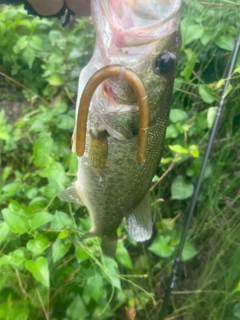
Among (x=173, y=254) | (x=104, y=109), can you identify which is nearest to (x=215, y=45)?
(x=173, y=254)

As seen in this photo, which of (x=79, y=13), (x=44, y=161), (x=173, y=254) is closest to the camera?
(x=79, y=13)

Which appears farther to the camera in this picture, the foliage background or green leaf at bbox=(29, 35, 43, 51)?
green leaf at bbox=(29, 35, 43, 51)

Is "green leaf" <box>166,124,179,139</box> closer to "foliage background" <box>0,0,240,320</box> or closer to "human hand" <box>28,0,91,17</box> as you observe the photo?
"foliage background" <box>0,0,240,320</box>

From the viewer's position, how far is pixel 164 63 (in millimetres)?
716

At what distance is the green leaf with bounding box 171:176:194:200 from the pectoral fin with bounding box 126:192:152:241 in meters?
0.73

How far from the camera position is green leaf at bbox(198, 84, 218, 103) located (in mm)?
1640

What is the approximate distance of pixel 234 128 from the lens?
175cm

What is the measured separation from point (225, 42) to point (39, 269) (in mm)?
1222

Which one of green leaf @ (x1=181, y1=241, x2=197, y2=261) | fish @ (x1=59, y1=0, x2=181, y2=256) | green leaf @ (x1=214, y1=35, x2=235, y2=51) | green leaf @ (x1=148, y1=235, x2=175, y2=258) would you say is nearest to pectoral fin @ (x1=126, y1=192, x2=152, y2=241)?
fish @ (x1=59, y1=0, x2=181, y2=256)

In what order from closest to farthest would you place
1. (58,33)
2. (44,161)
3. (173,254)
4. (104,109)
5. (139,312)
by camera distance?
(104,109) → (44,161) → (139,312) → (173,254) → (58,33)

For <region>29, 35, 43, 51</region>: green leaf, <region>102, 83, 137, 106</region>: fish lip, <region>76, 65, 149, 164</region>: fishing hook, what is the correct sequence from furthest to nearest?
<region>29, 35, 43, 51</region>: green leaf < <region>102, 83, 137, 106</region>: fish lip < <region>76, 65, 149, 164</region>: fishing hook

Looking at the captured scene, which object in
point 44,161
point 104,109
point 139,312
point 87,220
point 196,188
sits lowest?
point 139,312

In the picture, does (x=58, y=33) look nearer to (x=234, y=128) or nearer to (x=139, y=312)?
(x=234, y=128)

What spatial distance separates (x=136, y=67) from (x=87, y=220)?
71 centimetres
